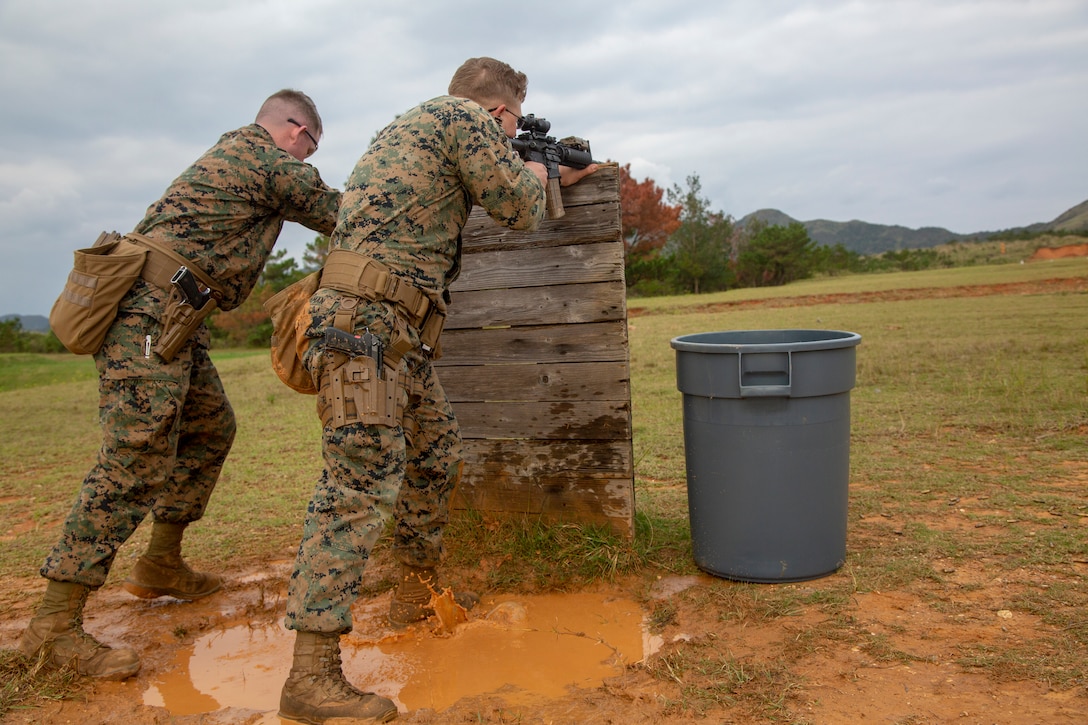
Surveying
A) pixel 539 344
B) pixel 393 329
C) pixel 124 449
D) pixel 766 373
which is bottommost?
pixel 124 449

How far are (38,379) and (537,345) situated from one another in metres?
16.8

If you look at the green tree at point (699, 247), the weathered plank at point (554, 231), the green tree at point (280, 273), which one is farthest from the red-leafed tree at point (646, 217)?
the weathered plank at point (554, 231)

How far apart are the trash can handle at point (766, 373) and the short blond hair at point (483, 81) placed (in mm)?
1493

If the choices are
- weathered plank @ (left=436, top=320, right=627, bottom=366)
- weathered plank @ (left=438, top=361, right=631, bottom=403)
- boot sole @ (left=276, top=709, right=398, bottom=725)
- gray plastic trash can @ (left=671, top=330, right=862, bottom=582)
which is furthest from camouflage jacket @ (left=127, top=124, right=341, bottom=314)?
gray plastic trash can @ (left=671, top=330, right=862, bottom=582)

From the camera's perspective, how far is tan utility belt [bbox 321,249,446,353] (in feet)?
9.21

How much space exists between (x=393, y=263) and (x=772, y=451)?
5.86 feet

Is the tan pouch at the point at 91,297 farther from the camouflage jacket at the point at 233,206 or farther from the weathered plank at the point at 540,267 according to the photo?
the weathered plank at the point at 540,267

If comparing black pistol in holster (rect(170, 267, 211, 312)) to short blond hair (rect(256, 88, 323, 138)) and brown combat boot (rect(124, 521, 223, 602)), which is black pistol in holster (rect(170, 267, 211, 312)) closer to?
short blond hair (rect(256, 88, 323, 138))

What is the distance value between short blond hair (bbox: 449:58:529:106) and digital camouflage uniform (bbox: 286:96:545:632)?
11.3 inches

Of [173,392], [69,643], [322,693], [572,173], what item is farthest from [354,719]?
[572,173]

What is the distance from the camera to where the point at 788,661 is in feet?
8.96

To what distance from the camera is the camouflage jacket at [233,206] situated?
3.30 metres

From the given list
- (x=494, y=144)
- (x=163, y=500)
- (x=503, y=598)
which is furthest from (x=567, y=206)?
(x=163, y=500)

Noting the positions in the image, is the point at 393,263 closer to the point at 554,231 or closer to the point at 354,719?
the point at 554,231
